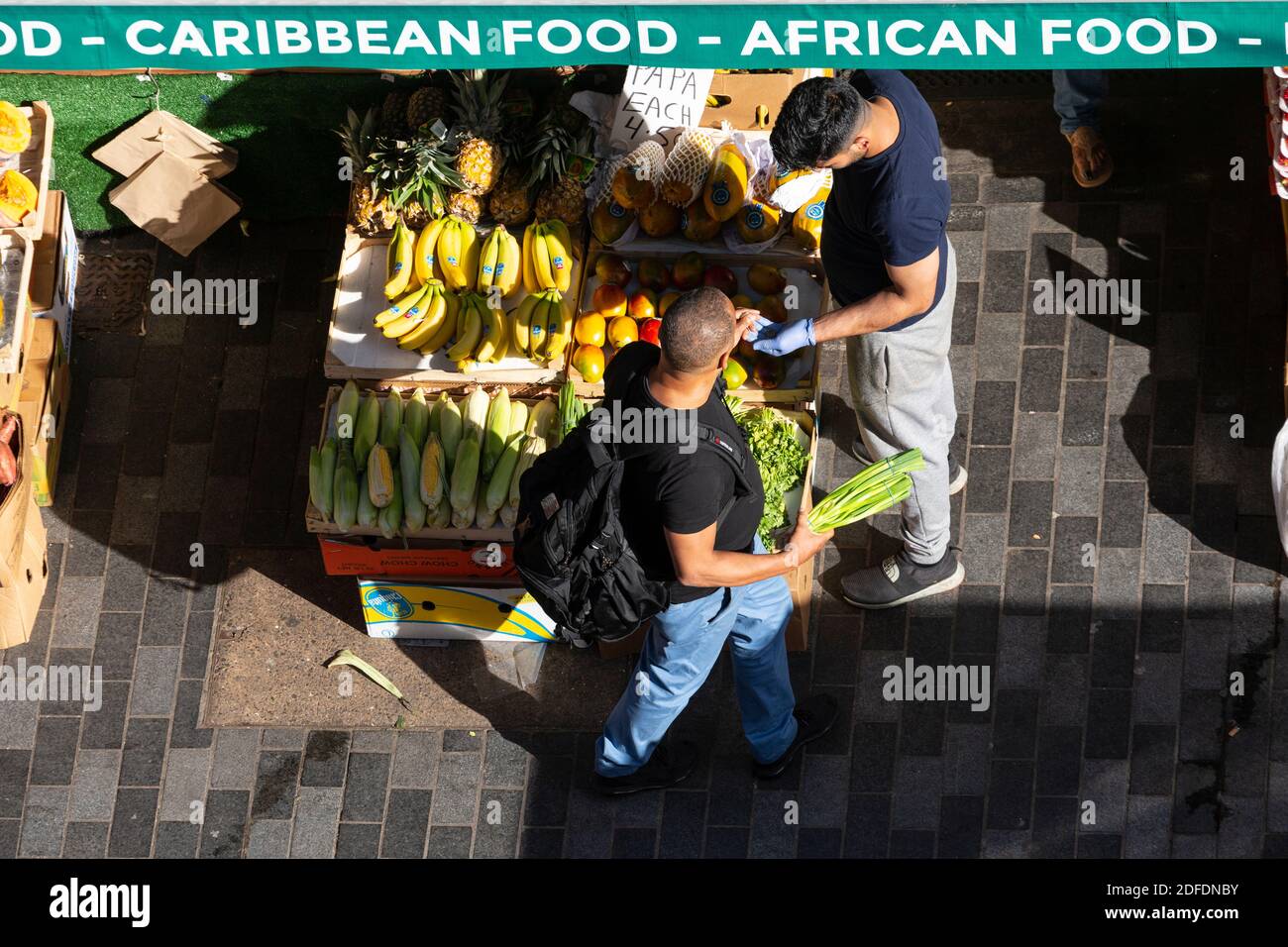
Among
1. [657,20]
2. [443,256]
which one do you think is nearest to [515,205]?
[443,256]

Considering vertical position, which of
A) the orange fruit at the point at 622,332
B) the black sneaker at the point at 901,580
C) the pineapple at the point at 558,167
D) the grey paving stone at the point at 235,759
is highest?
the pineapple at the point at 558,167

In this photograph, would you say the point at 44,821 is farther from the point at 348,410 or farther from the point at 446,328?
the point at 446,328

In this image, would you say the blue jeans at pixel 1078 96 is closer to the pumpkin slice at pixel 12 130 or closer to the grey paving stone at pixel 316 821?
the grey paving stone at pixel 316 821

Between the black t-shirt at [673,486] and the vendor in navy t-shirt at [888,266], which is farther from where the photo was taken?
the vendor in navy t-shirt at [888,266]

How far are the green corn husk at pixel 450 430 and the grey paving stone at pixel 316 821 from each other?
60.8 inches

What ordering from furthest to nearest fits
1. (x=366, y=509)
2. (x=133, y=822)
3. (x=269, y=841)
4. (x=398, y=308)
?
(x=398, y=308) → (x=133, y=822) → (x=269, y=841) → (x=366, y=509)

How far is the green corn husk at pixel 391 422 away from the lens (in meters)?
6.36

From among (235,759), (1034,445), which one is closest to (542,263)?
(1034,445)

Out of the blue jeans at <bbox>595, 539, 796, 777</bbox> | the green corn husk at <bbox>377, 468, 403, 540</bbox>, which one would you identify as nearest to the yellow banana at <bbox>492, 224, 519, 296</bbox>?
the green corn husk at <bbox>377, 468, 403, 540</bbox>

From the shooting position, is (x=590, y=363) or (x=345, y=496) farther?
(x=590, y=363)

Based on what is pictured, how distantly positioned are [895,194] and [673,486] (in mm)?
1298

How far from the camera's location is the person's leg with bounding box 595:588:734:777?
512cm

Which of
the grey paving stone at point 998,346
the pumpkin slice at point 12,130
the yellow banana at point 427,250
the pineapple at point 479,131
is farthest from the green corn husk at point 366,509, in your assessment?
the grey paving stone at point 998,346

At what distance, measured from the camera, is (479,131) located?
6.73m
